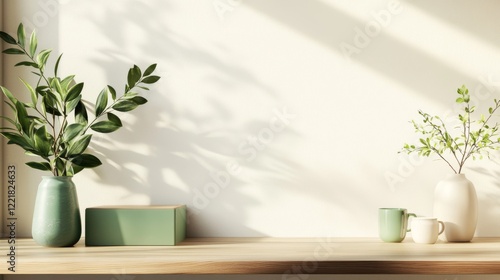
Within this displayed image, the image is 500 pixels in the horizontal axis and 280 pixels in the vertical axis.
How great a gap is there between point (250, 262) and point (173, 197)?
0.66 metres

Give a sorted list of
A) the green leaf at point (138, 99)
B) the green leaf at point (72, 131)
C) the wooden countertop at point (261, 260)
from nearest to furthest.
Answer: the wooden countertop at point (261, 260) → the green leaf at point (72, 131) → the green leaf at point (138, 99)

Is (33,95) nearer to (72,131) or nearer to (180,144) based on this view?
(72,131)

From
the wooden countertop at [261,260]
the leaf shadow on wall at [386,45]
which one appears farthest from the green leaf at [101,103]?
the leaf shadow on wall at [386,45]

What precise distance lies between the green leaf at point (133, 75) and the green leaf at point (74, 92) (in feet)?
0.57

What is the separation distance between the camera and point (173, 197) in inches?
87.0

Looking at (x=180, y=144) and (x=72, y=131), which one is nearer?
(x=72, y=131)

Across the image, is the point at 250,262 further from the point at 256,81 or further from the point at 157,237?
the point at 256,81

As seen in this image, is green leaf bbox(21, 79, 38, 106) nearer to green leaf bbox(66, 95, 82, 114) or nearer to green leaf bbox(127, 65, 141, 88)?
green leaf bbox(66, 95, 82, 114)

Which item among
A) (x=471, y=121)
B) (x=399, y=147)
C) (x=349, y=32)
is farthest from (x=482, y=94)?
(x=349, y=32)

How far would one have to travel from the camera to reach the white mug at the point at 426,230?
6.40 feet

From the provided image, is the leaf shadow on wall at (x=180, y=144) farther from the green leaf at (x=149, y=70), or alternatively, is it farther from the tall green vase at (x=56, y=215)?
the tall green vase at (x=56, y=215)

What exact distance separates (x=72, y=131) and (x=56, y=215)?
30 cm

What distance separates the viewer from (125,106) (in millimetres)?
2133

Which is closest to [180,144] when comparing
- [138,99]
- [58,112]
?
[138,99]
